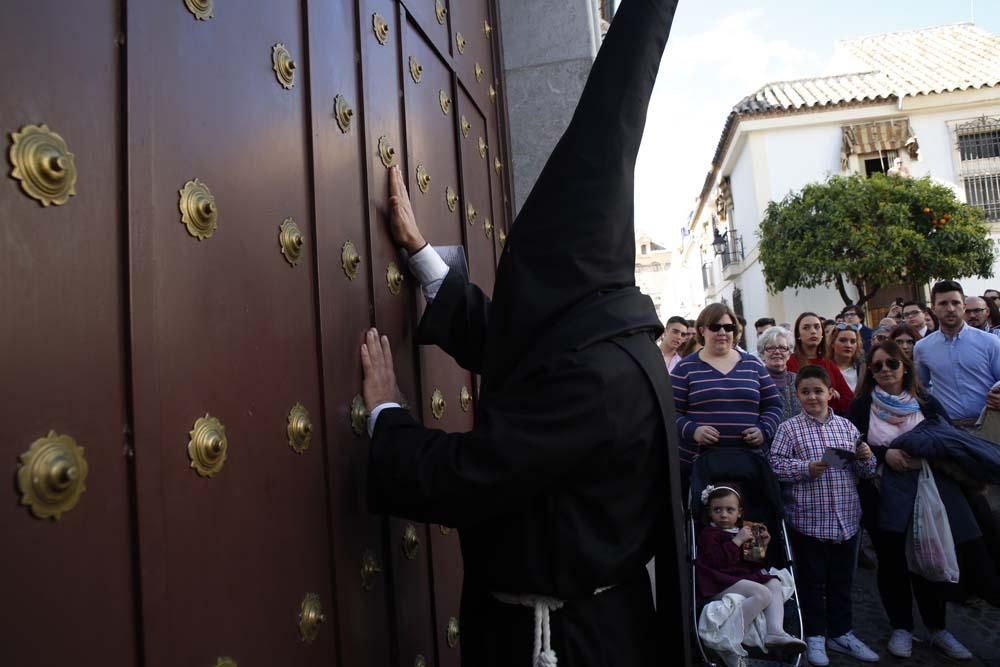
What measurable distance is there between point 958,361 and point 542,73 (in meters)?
4.03

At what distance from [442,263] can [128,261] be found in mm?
1142

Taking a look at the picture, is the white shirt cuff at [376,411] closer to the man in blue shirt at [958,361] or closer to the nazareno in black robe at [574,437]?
the nazareno in black robe at [574,437]

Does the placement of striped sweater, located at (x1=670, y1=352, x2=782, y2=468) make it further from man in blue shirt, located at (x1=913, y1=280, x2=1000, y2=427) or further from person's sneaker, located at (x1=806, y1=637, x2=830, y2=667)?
man in blue shirt, located at (x1=913, y1=280, x2=1000, y2=427)

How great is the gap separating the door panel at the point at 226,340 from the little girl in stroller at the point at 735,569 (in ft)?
8.05

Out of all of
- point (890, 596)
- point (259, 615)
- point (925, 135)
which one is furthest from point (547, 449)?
point (925, 135)

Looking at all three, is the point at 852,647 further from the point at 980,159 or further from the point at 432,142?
the point at 980,159

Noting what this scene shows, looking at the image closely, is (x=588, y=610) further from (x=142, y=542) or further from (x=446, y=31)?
(x=446, y=31)

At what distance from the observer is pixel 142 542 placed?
3.45ft

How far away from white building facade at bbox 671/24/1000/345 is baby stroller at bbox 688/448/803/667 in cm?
1915

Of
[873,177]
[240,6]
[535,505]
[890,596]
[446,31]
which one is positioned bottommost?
[890,596]

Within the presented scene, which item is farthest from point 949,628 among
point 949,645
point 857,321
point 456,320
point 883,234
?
point 883,234

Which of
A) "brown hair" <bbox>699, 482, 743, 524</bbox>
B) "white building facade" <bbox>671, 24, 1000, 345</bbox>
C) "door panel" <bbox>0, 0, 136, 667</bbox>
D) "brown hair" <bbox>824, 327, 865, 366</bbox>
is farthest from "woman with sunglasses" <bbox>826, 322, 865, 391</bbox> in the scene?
"white building facade" <bbox>671, 24, 1000, 345</bbox>

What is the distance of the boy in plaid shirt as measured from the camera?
413 cm

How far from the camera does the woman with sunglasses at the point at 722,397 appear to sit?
4.31 metres
